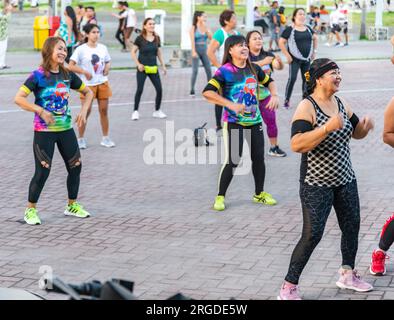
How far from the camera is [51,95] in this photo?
896 cm

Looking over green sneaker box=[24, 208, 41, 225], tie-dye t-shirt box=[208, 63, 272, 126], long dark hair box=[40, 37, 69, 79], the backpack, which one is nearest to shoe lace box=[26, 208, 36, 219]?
green sneaker box=[24, 208, 41, 225]

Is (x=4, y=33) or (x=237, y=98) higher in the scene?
(x=237, y=98)

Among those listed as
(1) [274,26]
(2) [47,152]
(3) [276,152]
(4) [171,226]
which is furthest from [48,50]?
(1) [274,26]

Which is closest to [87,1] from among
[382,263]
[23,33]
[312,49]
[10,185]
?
[23,33]

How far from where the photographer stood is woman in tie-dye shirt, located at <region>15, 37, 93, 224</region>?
29.3 feet

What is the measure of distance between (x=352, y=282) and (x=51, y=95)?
3.65 metres

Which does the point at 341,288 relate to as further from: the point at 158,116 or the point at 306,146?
the point at 158,116

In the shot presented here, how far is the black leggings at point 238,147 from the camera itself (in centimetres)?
952

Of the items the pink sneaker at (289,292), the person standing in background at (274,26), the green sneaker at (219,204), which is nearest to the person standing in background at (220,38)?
the green sneaker at (219,204)

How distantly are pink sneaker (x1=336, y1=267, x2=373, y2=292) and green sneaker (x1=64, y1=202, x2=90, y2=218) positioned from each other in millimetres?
3328

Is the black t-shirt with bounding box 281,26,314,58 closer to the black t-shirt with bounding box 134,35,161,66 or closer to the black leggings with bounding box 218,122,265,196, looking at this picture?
the black t-shirt with bounding box 134,35,161,66

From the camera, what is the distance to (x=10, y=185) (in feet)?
36.3

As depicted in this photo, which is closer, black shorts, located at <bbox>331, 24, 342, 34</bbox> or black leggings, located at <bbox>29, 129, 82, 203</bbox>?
black leggings, located at <bbox>29, 129, 82, 203</bbox>

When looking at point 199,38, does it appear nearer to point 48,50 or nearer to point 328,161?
point 48,50
